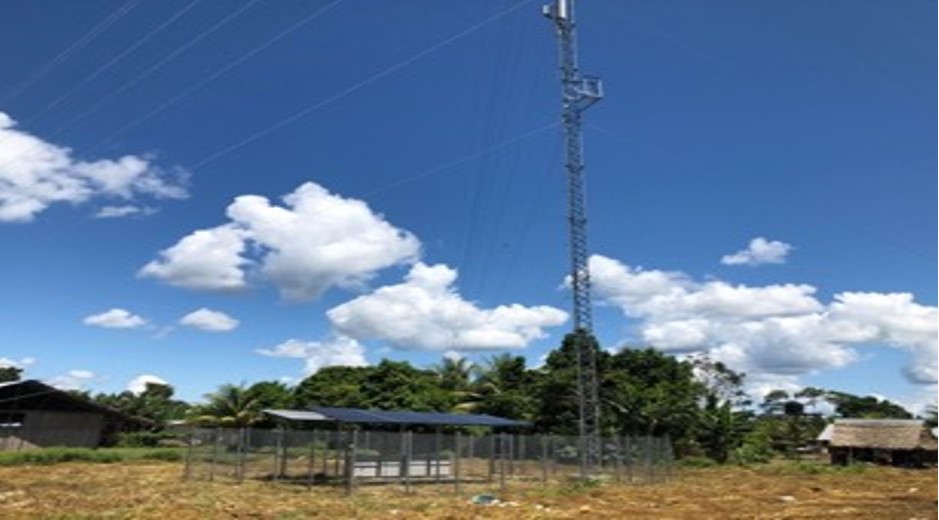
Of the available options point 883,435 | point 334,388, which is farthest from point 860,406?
point 334,388

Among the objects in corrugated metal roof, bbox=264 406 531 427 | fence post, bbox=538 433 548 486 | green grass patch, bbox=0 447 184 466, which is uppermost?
corrugated metal roof, bbox=264 406 531 427

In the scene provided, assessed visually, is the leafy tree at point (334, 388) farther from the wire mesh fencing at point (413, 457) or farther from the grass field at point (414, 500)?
the grass field at point (414, 500)

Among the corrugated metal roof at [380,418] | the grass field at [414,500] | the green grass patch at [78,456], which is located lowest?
the green grass patch at [78,456]

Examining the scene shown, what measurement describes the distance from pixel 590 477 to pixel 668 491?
424 centimetres

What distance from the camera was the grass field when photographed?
1895 cm

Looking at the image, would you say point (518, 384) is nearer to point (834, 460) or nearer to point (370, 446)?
point (834, 460)

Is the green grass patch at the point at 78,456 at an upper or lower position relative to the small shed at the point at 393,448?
lower

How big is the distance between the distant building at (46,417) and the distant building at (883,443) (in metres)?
45.2

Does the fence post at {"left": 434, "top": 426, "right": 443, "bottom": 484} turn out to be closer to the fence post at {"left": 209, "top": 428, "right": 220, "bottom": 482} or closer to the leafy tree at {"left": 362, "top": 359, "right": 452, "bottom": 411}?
the fence post at {"left": 209, "top": 428, "right": 220, "bottom": 482}

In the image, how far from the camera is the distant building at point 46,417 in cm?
3981

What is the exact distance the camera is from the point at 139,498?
2117 centimetres

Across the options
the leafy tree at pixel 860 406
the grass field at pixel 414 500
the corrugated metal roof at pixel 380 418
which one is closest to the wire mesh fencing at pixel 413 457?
the corrugated metal roof at pixel 380 418

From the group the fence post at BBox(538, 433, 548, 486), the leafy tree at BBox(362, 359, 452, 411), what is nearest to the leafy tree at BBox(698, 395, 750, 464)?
the leafy tree at BBox(362, 359, 452, 411)

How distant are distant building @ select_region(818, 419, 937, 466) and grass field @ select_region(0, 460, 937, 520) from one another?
2660 cm
